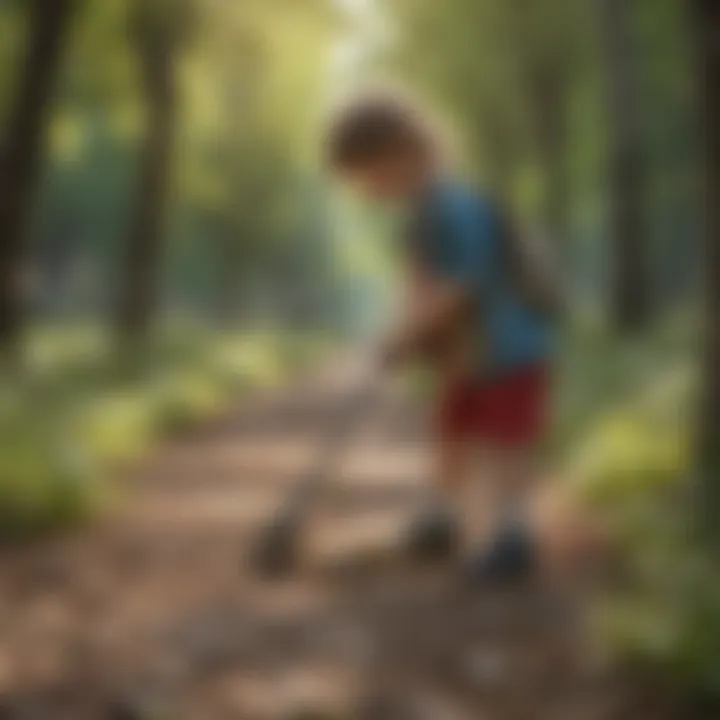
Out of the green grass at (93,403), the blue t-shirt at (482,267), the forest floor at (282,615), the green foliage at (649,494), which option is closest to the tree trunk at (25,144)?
the green grass at (93,403)

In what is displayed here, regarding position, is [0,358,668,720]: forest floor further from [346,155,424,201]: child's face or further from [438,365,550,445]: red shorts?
[346,155,424,201]: child's face

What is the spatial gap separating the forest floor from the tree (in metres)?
0.12

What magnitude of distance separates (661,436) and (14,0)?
1.76ft

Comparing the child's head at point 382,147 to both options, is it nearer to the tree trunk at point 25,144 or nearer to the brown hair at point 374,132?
the brown hair at point 374,132

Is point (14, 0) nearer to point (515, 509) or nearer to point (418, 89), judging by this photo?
point (418, 89)

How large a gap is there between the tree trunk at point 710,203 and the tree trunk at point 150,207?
0.36m

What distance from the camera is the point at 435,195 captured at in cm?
93

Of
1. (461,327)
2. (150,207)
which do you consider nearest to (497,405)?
(461,327)

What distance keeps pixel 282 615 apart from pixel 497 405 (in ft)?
0.67

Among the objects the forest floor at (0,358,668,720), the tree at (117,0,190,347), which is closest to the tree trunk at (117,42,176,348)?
the tree at (117,0,190,347)

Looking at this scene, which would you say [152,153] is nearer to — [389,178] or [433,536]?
[389,178]

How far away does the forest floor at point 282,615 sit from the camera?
3.05ft

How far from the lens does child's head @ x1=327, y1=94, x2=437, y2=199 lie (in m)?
0.92

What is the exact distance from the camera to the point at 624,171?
39.4 inches
